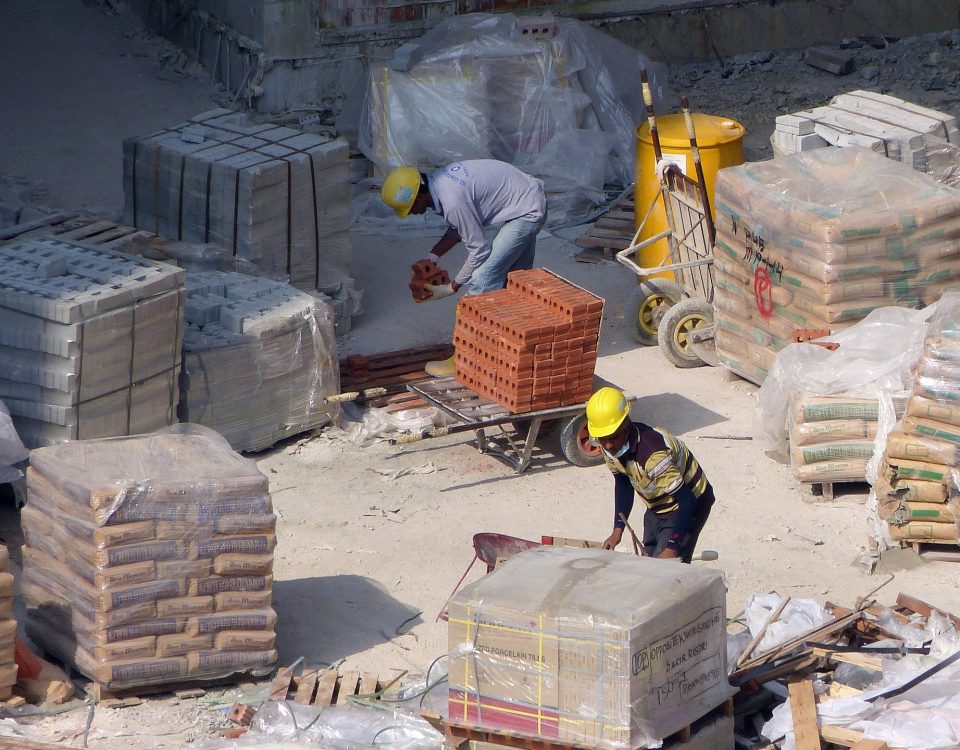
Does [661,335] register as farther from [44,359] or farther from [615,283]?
[44,359]

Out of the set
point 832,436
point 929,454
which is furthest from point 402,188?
point 929,454

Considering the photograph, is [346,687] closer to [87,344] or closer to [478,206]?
[87,344]

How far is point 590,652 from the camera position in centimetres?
630

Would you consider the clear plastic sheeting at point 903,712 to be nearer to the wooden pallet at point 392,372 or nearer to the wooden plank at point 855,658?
the wooden plank at point 855,658

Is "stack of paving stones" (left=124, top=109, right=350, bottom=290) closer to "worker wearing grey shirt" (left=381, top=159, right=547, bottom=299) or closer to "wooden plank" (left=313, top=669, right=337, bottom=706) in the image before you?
"worker wearing grey shirt" (left=381, top=159, right=547, bottom=299)

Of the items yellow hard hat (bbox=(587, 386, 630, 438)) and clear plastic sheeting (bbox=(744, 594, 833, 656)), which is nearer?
yellow hard hat (bbox=(587, 386, 630, 438))

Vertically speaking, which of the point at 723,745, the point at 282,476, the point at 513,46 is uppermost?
the point at 513,46

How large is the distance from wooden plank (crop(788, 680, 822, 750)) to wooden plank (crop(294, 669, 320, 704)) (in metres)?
2.30

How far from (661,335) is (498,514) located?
103 inches

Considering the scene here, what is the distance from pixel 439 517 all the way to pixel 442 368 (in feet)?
5.20

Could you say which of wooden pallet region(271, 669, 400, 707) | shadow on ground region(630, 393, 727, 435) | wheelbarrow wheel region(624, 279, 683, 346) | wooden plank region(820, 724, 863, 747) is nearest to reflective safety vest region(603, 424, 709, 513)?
wooden plank region(820, 724, 863, 747)

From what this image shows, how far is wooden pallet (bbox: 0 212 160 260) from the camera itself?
11219 millimetres

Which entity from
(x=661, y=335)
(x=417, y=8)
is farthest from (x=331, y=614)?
(x=417, y=8)

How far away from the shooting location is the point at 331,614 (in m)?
8.64
